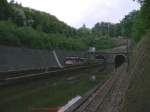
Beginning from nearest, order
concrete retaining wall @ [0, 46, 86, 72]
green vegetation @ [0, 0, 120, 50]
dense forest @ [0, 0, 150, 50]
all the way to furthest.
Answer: concrete retaining wall @ [0, 46, 86, 72]
dense forest @ [0, 0, 150, 50]
green vegetation @ [0, 0, 120, 50]

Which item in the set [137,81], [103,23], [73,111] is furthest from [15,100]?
[103,23]

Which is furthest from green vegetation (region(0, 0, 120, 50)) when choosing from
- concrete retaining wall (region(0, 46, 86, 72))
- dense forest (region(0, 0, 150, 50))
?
concrete retaining wall (region(0, 46, 86, 72))

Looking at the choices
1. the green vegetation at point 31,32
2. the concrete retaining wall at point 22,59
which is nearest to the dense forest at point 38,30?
the green vegetation at point 31,32

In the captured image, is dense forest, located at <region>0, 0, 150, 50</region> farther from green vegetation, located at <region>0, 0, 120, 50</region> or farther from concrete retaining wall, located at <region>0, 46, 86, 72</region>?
concrete retaining wall, located at <region>0, 46, 86, 72</region>

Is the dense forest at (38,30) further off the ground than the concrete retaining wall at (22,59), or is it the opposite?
the dense forest at (38,30)

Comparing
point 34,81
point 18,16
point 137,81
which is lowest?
point 34,81

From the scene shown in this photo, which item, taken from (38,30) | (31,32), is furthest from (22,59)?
(38,30)

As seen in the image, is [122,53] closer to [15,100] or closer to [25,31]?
[25,31]

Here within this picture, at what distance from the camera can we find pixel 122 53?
77.5 m

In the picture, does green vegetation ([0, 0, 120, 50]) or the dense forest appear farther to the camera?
green vegetation ([0, 0, 120, 50])

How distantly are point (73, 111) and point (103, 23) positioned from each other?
134 m

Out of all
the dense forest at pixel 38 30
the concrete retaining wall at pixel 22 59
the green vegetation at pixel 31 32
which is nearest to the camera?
the concrete retaining wall at pixel 22 59

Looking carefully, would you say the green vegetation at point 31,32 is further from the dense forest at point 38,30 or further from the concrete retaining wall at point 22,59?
the concrete retaining wall at point 22,59

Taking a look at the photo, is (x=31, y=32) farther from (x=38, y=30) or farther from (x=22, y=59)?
(x=22, y=59)
